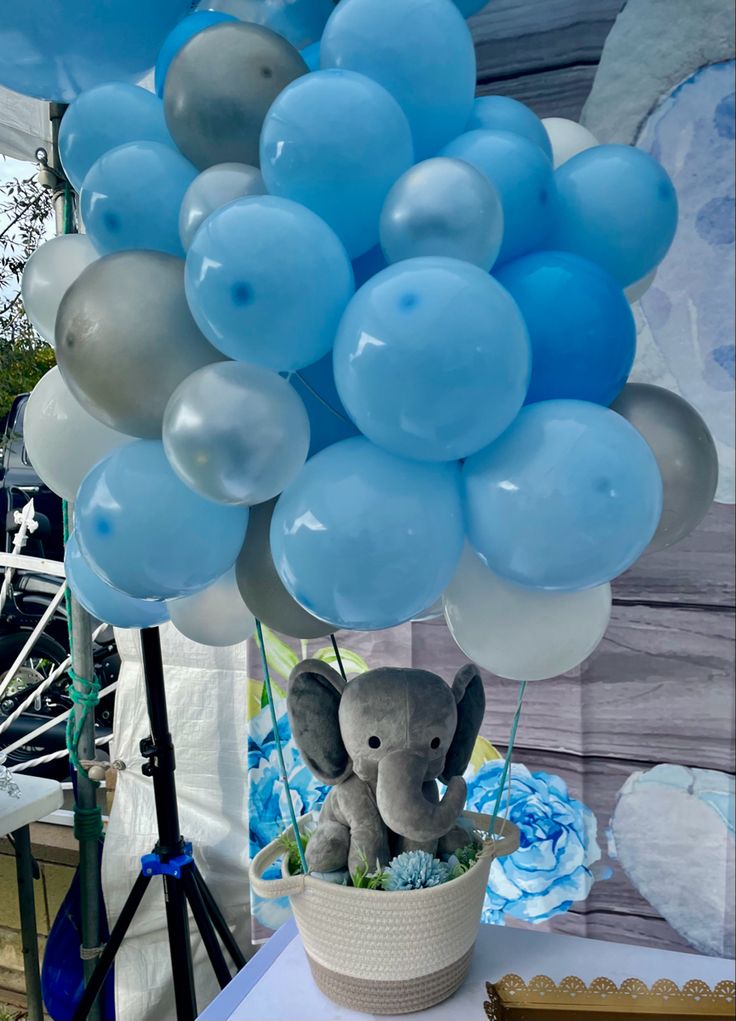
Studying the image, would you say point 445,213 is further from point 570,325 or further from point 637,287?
point 637,287

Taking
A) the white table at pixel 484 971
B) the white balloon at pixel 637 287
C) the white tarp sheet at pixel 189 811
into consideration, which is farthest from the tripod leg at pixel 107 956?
the white balloon at pixel 637 287

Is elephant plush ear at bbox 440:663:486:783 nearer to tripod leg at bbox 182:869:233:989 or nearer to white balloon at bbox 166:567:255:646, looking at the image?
white balloon at bbox 166:567:255:646

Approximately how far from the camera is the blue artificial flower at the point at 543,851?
1.31m

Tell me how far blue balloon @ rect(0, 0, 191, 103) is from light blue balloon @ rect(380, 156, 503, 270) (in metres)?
0.47

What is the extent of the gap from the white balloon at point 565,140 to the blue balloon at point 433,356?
1.35 ft

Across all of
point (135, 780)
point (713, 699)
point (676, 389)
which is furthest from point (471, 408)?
point (135, 780)

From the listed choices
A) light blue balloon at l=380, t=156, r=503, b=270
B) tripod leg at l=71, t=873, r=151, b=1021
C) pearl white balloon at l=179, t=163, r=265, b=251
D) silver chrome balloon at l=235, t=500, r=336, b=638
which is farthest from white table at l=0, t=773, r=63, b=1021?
light blue balloon at l=380, t=156, r=503, b=270

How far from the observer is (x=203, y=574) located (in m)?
0.72

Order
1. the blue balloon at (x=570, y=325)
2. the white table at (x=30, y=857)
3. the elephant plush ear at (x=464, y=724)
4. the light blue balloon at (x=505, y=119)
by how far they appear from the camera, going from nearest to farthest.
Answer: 1. the blue balloon at (x=570, y=325)
2. the light blue balloon at (x=505, y=119)
3. the elephant plush ear at (x=464, y=724)
4. the white table at (x=30, y=857)

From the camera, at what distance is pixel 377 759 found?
92cm

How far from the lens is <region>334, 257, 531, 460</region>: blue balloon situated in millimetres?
570

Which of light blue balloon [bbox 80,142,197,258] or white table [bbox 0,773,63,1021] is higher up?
light blue balloon [bbox 80,142,197,258]

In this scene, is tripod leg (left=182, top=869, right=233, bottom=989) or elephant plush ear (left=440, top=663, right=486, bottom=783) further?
tripod leg (left=182, top=869, right=233, bottom=989)

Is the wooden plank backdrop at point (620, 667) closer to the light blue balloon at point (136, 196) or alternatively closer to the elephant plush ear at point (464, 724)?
the elephant plush ear at point (464, 724)
